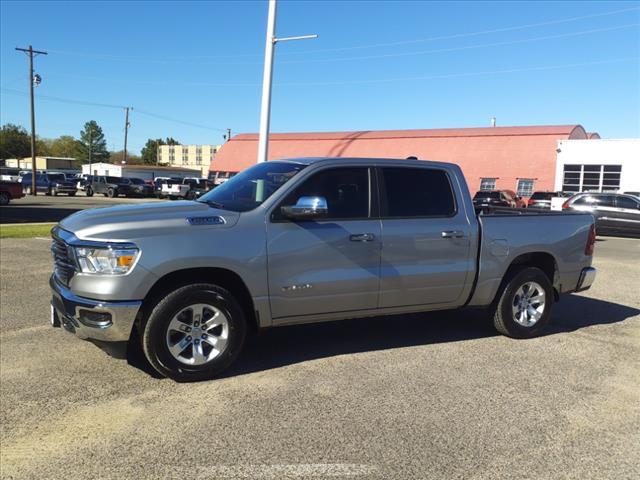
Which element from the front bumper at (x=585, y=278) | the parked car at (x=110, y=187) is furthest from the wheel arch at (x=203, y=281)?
the parked car at (x=110, y=187)

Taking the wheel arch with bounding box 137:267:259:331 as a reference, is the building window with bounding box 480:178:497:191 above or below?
above

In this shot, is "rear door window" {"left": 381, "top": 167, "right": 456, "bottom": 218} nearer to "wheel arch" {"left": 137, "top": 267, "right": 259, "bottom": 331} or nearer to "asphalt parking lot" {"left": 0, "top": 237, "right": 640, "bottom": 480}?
"asphalt parking lot" {"left": 0, "top": 237, "right": 640, "bottom": 480}

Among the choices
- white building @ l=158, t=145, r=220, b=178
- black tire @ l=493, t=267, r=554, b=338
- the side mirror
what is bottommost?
black tire @ l=493, t=267, r=554, b=338

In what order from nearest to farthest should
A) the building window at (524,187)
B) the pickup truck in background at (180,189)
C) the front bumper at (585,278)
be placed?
the front bumper at (585,278)
the building window at (524,187)
the pickup truck in background at (180,189)

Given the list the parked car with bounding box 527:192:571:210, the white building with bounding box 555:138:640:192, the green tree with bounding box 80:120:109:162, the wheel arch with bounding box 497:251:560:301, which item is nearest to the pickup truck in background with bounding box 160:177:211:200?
the parked car with bounding box 527:192:571:210

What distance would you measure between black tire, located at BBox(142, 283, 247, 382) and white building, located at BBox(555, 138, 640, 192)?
1313 inches

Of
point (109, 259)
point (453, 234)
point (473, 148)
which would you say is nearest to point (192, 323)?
point (109, 259)

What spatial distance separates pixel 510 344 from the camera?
5.81m

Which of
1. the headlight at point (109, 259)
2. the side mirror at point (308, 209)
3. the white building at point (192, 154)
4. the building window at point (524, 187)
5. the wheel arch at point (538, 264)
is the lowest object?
the wheel arch at point (538, 264)

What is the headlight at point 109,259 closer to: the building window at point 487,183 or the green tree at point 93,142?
the building window at point 487,183

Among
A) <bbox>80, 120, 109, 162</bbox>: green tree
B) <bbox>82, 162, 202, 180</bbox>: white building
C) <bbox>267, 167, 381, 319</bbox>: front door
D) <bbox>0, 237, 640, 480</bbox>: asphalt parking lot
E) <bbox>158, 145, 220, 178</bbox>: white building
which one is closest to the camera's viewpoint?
<bbox>0, 237, 640, 480</bbox>: asphalt parking lot

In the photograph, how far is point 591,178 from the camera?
34.8m

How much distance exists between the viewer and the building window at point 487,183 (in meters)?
41.4

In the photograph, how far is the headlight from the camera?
4.20 metres
